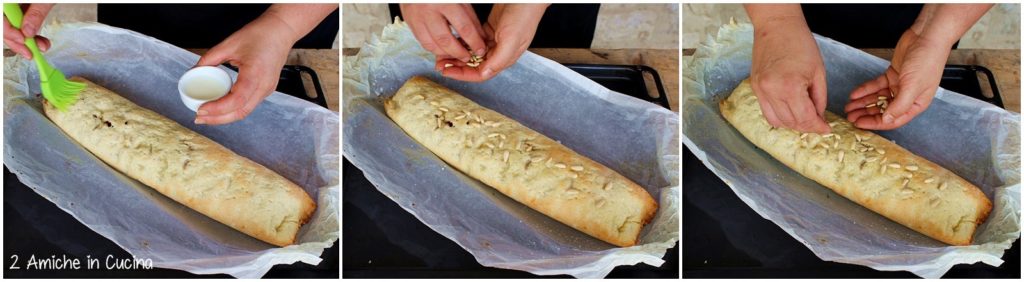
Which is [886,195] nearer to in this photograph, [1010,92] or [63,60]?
[1010,92]

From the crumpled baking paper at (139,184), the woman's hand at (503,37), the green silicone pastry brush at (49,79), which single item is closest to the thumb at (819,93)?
the woman's hand at (503,37)

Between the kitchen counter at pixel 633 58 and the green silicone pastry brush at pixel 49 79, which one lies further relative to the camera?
the kitchen counter at pixel 633 58

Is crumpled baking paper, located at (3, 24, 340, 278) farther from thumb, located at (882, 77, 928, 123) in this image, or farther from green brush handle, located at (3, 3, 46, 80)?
thumb, located at (882, 77, 928, 123)

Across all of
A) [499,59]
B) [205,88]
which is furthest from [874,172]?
[205,88]

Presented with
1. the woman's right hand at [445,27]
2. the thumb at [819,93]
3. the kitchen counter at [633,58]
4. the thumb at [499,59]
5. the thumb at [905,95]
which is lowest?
the thumb at [905,95]

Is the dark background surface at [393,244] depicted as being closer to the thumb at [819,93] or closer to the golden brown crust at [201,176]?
the golden brown crust at [201,176]

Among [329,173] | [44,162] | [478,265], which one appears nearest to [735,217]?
[478,265]

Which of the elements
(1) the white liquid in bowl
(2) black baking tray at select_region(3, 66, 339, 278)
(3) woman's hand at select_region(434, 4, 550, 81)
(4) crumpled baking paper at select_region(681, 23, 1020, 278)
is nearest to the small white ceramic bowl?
(1) the white liquid in bowl
